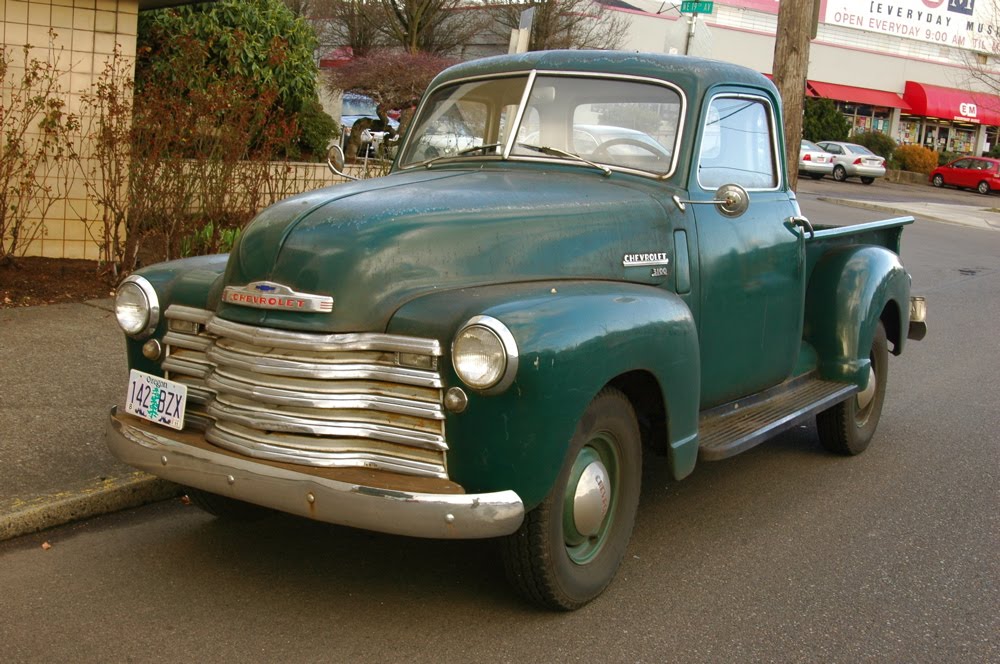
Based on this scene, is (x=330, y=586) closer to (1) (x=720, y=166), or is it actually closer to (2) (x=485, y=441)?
(2) (x=485, y=441)

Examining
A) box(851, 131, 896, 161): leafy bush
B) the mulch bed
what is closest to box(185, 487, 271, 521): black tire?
the mulch bed

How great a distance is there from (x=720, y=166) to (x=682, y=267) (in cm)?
74

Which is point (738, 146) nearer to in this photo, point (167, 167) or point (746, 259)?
point (746, 259)

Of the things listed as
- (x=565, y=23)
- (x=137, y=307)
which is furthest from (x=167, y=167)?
(x=565, y=23)

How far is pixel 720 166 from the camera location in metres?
5.18

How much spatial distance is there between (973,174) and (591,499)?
134 ft

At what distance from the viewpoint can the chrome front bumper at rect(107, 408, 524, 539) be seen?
340 centimetres

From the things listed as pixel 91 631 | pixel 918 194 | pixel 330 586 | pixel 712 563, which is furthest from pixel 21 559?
pixel 918 194

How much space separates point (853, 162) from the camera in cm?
3744

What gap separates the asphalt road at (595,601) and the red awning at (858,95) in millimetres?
41106

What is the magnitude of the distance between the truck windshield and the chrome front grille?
169 cm

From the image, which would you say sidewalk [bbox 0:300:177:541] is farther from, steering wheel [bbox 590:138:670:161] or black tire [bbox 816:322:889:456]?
black tire [bbox 816:322:889:456]

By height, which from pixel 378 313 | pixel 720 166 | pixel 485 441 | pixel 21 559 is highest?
pixel 720 166

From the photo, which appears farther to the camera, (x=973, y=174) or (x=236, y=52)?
(x=973, y=174)
